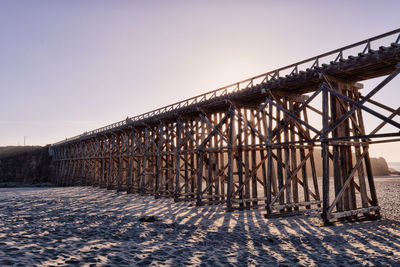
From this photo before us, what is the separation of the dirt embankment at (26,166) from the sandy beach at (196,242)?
41.6 meters

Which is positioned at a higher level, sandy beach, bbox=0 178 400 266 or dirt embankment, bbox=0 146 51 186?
dirt embankment, bbox=0 146 51 186

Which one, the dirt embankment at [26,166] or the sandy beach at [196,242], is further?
the dirt embankment at [26,166]

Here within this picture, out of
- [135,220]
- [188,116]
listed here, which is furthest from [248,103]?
[135,220]

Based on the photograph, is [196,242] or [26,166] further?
[26,166]

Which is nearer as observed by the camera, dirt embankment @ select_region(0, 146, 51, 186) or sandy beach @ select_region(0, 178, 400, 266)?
sandy beach @ select_region(0, 178, 400, 266)

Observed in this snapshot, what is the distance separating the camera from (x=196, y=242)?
23.5ft

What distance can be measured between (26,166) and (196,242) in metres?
49.9

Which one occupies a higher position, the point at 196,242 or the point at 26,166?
the point at 26,166

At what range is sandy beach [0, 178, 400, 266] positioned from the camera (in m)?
5.55

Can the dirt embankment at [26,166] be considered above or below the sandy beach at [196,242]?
above

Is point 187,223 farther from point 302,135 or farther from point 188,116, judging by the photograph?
point 188,116

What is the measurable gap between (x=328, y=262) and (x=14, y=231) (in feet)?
27.2

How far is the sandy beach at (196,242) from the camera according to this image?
18.2 ft

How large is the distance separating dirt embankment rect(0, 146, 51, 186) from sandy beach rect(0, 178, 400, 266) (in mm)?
41627
